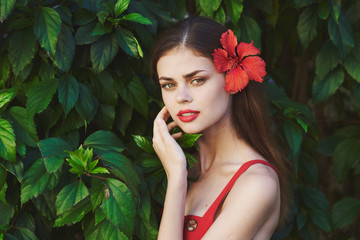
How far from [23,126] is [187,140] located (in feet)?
1.80

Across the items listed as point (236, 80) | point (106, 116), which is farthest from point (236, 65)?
point (106, 116)

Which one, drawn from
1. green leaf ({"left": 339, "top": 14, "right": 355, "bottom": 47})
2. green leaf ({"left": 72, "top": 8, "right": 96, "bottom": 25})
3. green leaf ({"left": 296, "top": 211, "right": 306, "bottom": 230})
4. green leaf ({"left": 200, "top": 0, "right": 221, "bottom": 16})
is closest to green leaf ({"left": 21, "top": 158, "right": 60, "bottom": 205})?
green leaf ({"left": 72, "top": 8, "right": 96, "bottom": 25})

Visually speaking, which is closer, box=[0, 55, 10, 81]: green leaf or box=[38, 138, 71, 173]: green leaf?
box=[38, 138, 71, 173]: green leaf

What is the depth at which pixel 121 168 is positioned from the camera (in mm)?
1392

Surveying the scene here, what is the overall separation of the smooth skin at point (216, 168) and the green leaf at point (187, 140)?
0.08ft

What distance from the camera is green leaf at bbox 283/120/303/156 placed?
179cm

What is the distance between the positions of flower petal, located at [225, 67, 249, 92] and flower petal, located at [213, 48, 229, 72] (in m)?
0.03

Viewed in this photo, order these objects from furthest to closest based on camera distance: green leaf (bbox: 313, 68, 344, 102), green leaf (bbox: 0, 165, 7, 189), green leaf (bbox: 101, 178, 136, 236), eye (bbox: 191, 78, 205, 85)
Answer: green leaf (bbox: 313, 68, 344, 102) < eye (bbox: 191, 78, 205, 85) < green leaf (bbox: 0, 165, 7, 189) < green leaf (bbox: 101, 178, 136, 236)

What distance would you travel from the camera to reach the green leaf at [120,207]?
1304 mm

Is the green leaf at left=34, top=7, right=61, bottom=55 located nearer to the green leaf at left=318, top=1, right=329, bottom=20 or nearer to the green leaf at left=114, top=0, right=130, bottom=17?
the green leaf at left=114, top=0, right=130, bottom=17

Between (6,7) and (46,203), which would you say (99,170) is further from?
(6,7)

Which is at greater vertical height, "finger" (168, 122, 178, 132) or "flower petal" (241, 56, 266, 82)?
"flower petal" (241, 56, 266, 82)

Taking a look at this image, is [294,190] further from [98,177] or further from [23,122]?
[23,122]

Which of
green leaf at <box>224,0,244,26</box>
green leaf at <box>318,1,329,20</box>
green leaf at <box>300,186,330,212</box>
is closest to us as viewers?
green leaf at <box>224,0,244,26</box>
